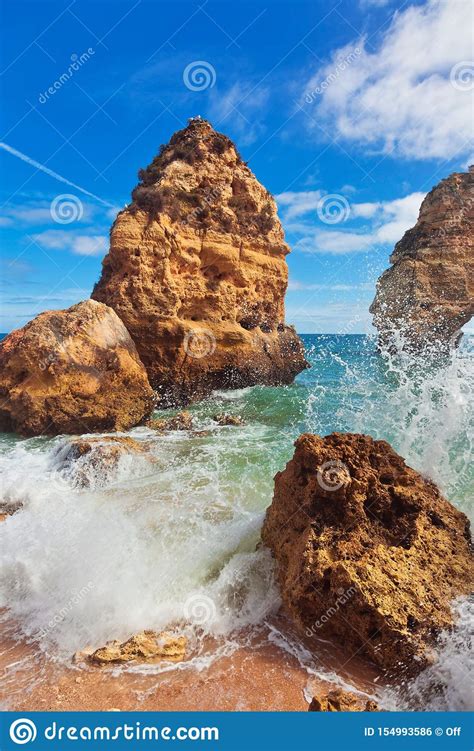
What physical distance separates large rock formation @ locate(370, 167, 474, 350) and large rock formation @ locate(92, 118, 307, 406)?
1316 centimetres

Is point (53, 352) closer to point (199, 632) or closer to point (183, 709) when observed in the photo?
point (199, 632)

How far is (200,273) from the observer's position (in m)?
15.8

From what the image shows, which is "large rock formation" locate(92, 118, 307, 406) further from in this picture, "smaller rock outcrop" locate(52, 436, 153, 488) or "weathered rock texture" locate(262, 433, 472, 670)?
"weathered rock texture" locate(262, 433, 472, 670)

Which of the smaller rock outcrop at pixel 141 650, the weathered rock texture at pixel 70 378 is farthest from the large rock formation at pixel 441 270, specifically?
the smaller rock outcrop at pixel 141 650

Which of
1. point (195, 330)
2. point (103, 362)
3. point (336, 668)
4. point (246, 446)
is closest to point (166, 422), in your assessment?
point (103, 362)

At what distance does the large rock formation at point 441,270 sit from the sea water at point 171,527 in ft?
71.6

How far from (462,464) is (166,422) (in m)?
6.72

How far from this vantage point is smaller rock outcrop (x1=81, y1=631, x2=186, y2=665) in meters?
3.23

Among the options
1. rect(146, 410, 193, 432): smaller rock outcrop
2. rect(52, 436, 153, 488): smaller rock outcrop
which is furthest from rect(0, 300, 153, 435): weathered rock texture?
rect(52, 436, 153, 488): smaller rock outcrop

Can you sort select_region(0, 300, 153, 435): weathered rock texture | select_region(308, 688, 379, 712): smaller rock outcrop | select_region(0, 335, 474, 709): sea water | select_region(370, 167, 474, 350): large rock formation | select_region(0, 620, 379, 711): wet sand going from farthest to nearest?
select_region(370, 167, 474, 350): large rock formation, select_region(0, 300, 153, 435): weathered rock texture, select_region(0, 335, 474, 709): sea water, select_region(0, 620, 379, 711): wet sand, select_region(308, 688, 379, 712): smaller rock outcrop

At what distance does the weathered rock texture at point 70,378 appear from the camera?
32.3ft

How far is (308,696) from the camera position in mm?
2865

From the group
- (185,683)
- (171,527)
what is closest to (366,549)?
(185,683)

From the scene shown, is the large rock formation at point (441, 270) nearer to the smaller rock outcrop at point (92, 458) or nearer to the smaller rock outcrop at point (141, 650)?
→ the smaller rock outcrop at point (92, 458)
